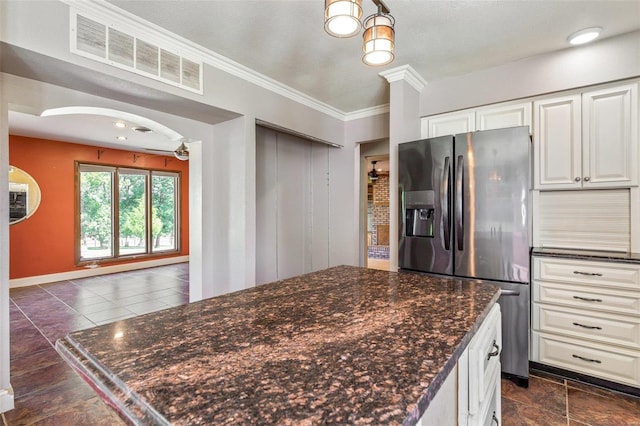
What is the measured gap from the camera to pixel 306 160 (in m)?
4.38

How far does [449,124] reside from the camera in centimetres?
308

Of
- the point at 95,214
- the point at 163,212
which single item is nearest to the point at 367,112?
the point at 163,212

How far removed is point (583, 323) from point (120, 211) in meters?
7.47

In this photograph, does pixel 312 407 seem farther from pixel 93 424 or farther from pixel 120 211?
pixel 120 211

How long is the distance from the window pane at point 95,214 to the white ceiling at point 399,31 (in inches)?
205

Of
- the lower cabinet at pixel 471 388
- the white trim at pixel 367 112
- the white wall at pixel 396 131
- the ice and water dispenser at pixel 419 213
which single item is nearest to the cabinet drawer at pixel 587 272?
the ice and water dispenser at pixel 419 213

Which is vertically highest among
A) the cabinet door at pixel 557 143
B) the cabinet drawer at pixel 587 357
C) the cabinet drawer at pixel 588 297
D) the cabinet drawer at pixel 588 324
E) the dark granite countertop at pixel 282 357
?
the cabinet door at pixel 557 143

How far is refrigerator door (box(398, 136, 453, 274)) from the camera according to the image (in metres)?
2.50

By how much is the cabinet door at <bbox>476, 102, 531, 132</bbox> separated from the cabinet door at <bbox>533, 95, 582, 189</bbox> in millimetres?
68

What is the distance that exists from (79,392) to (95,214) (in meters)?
4.97

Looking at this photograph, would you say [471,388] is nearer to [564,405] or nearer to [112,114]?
[564,405]

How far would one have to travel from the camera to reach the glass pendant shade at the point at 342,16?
44.7 inches

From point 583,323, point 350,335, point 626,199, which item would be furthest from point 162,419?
point 626,199

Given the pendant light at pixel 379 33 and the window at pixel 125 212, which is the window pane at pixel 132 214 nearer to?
the window at pixel 125 212
